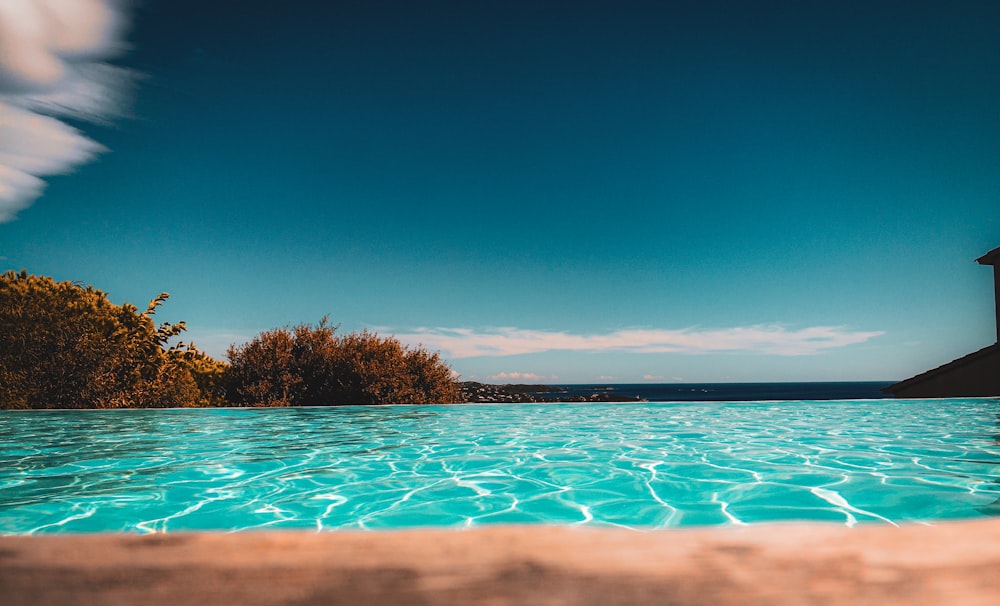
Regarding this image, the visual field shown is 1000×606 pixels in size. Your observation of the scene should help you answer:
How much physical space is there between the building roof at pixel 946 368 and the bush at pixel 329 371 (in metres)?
13.7

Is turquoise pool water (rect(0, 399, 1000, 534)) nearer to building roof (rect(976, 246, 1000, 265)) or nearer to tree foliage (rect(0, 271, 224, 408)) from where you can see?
tree foliage (rect(0, 271, 224, 408))

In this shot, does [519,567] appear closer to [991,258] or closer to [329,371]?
[329,371]

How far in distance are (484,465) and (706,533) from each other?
576 centimetres

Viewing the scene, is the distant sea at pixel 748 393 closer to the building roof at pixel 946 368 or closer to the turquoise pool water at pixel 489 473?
the building roof at pixel 946 368

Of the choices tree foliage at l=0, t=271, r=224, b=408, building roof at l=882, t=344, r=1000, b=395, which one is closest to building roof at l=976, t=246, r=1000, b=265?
building roof at l=882, t=344, r=1000, b=395

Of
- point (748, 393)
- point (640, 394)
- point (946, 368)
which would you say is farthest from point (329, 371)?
point (748, 393)

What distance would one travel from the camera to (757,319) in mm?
37281

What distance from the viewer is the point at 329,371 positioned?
15.8 metres

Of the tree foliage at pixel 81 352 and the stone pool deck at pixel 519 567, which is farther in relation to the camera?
the tree foliage at pixel 81 352

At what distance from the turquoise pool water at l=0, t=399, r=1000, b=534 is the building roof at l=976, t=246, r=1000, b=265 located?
729cm

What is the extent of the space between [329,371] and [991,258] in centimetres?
1830

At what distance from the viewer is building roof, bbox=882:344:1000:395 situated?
48.0 feet

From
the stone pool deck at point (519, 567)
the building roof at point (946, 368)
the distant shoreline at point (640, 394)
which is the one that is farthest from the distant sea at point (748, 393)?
the stone pool deck at point (519, 567)

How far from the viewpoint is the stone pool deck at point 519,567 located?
2.13ft
